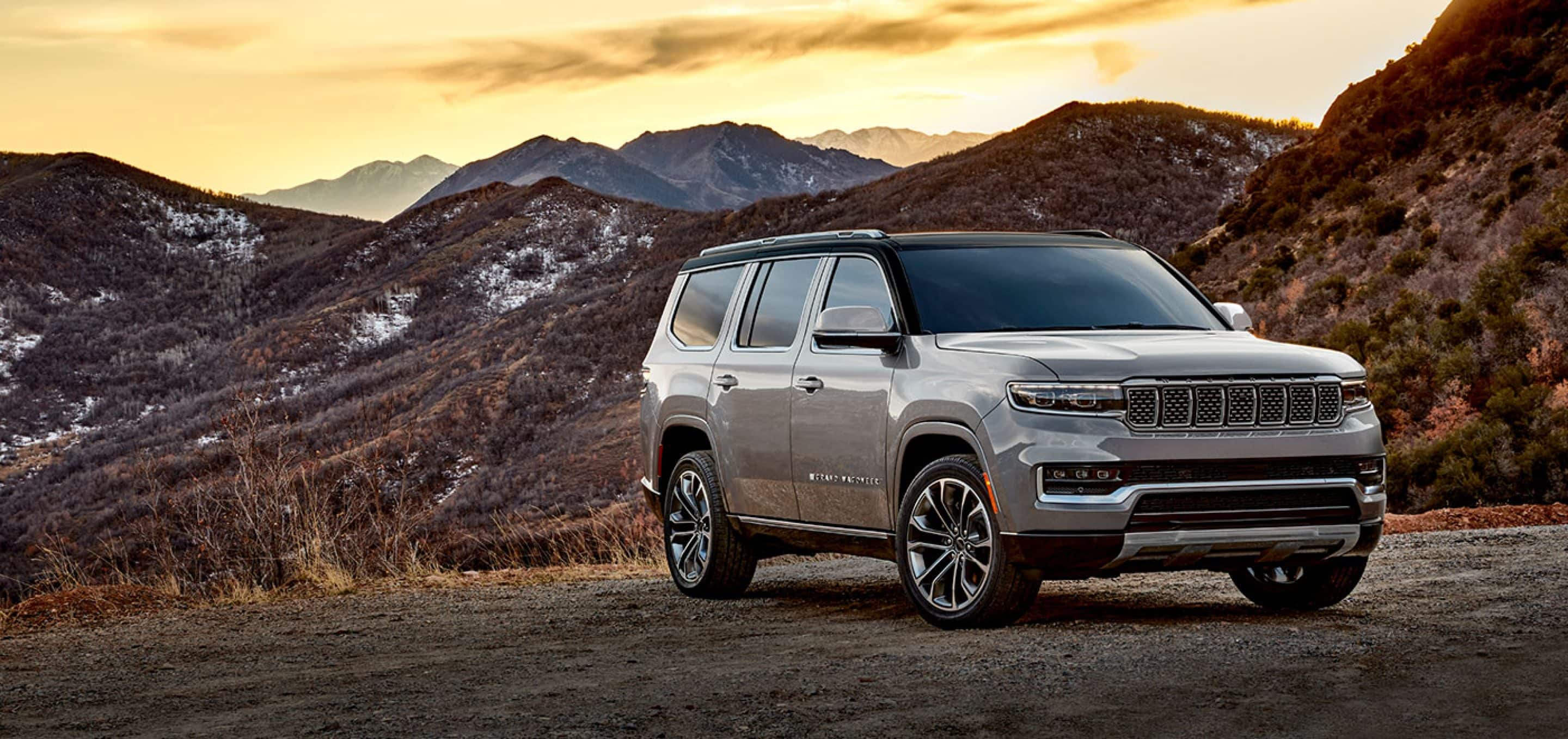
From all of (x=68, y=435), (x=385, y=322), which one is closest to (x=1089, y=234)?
(x=68, y=435)

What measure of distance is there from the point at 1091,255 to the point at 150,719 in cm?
534

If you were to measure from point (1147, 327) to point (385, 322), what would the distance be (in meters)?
74.9

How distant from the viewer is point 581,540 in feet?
44.5

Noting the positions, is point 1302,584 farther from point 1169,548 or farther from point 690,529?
point 690,529

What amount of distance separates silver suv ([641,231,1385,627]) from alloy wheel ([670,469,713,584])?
0.03 metres

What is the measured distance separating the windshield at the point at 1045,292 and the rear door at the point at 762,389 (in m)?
0.91

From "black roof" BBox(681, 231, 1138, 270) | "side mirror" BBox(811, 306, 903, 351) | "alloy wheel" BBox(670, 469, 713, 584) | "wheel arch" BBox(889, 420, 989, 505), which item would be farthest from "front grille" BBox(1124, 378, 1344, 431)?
"alloy wheel" BBox(670, 469, 713, 584)

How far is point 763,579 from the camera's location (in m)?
11.2

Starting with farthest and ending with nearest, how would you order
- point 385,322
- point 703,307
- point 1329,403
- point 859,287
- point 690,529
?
point 385,322 < point 703,307 < point 690,529 < point 859,287 < point 1329,403

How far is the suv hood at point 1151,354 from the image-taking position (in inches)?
280

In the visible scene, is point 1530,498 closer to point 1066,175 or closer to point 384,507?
point 384,507

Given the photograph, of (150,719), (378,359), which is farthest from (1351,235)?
(378,359)

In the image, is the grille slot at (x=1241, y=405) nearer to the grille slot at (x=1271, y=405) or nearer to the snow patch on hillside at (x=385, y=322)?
the grille slot at (x=1271, y=405)

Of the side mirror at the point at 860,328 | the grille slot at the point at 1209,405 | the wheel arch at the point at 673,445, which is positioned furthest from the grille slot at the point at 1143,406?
the wheel arch at the point at 673,445
